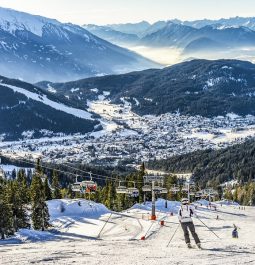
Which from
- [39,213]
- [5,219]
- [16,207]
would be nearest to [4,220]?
[5,219]

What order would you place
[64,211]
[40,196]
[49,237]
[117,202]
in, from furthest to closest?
[117,202]
[64,211]
[40,196]
[49,237]

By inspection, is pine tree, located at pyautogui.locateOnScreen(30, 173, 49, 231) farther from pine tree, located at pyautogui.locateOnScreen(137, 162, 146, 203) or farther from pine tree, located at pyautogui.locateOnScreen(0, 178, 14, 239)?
pine tree, located at pyautogui.locateOnScreen(137, 162, 146, 203)

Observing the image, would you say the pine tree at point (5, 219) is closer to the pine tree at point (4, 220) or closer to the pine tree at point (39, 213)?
the pine tree at point (4, 220)

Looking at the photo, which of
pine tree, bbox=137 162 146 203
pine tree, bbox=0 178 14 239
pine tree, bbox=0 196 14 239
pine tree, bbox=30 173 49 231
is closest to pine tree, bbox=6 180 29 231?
pine tree, bbox=30 173 49 231

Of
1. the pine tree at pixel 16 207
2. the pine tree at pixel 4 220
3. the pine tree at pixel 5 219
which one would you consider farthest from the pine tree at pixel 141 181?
the pine tree at pixel 4 220

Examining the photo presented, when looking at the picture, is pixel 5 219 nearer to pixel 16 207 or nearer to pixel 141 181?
pixel 16 207

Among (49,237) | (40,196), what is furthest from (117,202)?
(49,237)

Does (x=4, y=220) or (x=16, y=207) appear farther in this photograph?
(x=16, y=207)

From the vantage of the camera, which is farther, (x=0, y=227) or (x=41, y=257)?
(x=0, y=227)

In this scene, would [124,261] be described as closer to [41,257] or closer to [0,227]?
[41,257]

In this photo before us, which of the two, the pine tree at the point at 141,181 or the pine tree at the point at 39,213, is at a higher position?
the pine tree at the point at 141,181

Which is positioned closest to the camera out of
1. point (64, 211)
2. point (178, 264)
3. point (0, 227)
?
Result: point (178, 264)
